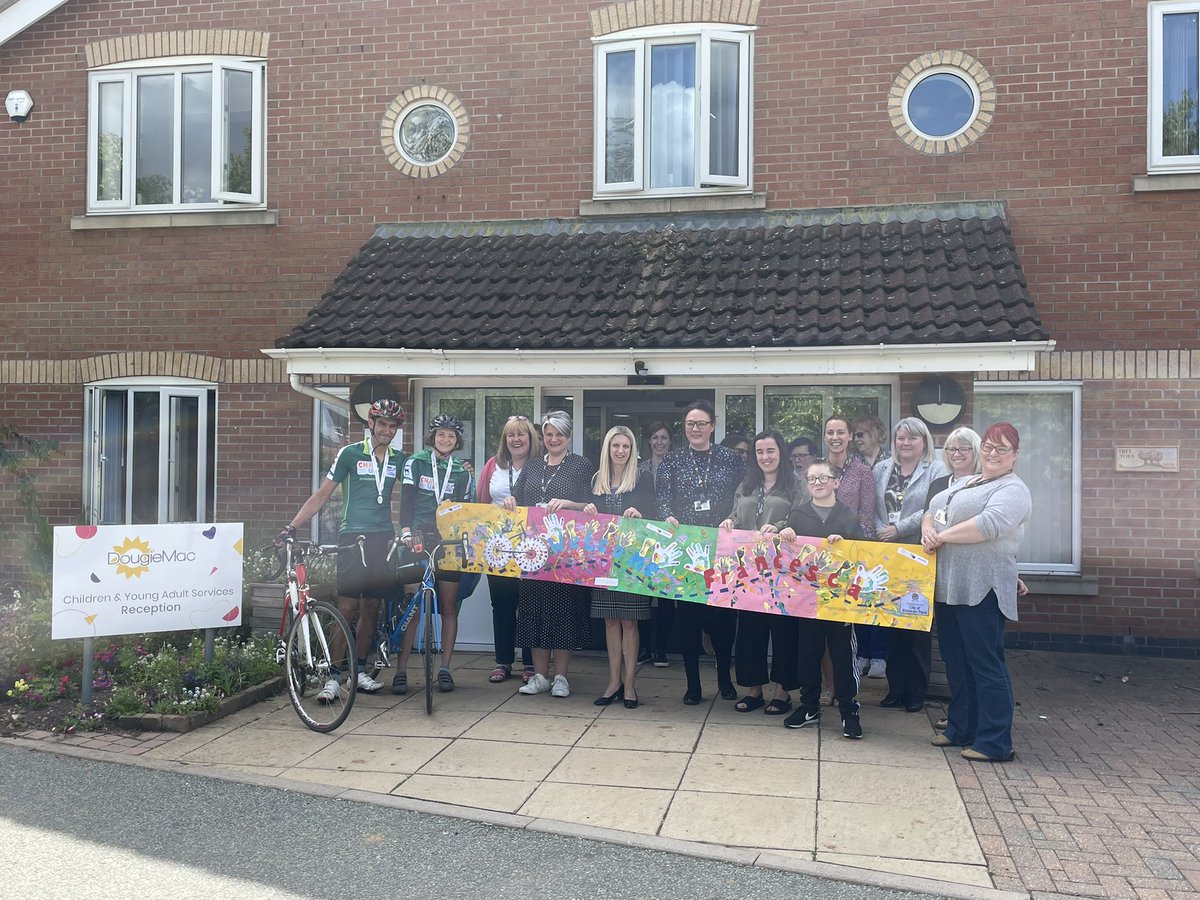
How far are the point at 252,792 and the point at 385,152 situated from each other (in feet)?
22.0

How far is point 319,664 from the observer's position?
661cm

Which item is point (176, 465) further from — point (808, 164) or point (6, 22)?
point (808, 164)

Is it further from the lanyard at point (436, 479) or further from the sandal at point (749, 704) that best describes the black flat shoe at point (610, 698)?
the lanyard at point (436, 479)

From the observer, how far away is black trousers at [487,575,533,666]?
7.69 meters

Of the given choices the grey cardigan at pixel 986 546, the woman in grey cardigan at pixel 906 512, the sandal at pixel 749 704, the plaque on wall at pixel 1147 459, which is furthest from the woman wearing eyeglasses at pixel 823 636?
the plaque on wall at pixel 1147 459

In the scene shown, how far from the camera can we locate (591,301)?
856cm

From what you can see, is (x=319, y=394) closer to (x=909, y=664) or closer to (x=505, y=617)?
(x=505, y=617)

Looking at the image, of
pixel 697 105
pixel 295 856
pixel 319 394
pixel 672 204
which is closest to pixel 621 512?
pixel 295 856

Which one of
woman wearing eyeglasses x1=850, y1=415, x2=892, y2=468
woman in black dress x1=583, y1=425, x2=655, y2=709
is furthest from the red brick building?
woman in black dress x1=583, y1=425, x2=655, y2=709

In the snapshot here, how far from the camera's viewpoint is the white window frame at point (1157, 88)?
8.80 meters

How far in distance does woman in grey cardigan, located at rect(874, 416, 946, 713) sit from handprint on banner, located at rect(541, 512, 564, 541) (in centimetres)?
Answer: 209

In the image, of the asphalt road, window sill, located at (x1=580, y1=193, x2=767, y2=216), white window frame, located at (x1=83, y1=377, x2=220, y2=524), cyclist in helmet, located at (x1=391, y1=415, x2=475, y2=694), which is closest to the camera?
the asphalt road

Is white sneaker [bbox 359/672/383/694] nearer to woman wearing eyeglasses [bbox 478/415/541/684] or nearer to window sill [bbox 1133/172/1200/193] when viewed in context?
woman wearing eyeglasses [bbox 478/415/541/684]

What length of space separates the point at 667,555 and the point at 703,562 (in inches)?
9.8
